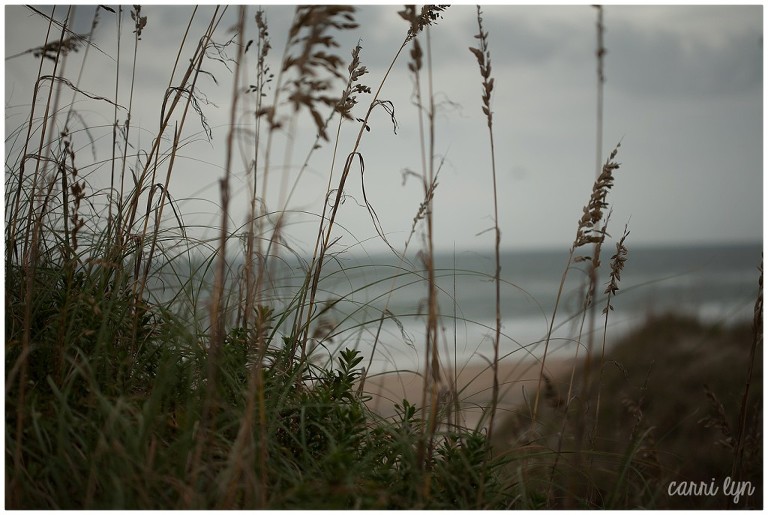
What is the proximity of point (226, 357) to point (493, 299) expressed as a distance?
727 inches

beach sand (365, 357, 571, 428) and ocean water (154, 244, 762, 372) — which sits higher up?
ocean water (154, 244, 762, 372)

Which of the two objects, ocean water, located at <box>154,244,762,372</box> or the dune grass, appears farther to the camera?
ocean water, located at <box>154,244,762,372</box>

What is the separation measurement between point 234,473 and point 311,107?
75cm

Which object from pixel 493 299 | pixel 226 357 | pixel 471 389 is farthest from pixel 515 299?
pixel 226 357

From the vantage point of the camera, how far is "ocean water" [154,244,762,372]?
1839mm

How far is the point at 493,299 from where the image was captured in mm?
19641

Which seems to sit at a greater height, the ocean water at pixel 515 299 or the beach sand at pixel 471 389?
the ocean water at pixel 515 299

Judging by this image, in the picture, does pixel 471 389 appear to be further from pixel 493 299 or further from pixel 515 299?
pixel 515 299

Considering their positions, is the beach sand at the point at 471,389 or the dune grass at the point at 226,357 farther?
the beach sand at the point at 471,389

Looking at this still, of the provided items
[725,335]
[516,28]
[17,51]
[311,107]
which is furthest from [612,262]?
[725,335]

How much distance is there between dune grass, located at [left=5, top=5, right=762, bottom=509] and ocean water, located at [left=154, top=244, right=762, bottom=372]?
0.22 feet

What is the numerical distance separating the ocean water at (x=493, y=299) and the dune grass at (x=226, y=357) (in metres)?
0.07

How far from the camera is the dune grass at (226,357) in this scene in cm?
126

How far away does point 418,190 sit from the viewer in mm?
1954
